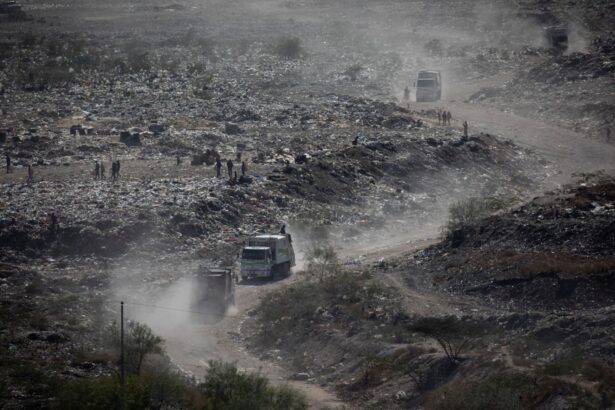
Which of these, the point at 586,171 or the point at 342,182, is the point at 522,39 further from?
the point at 342,182

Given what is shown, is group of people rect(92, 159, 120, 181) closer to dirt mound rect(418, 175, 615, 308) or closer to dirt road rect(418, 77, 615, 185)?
dirt mound rect(418, 175, 615, 308)

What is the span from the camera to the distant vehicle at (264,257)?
98.4 ft

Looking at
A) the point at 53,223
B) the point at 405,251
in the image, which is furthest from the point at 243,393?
the point at 405,251

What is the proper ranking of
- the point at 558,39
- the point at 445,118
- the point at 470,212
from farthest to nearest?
the point at 558,39 < the point at 445,118 < the point at 470,212

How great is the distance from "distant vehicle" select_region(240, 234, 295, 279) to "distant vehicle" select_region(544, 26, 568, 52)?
41.5 metres

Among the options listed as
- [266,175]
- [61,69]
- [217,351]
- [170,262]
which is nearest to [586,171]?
[266,175]

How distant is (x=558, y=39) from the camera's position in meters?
69.3

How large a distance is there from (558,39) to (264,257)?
Result: 144 ft

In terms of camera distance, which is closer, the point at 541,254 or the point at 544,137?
the point at 541,254

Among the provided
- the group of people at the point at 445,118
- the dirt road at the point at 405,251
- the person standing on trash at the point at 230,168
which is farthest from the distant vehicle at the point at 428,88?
the person standing on trash at the point at 230,168

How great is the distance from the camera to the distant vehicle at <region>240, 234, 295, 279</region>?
2998 centimetres

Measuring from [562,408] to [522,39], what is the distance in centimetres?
6025

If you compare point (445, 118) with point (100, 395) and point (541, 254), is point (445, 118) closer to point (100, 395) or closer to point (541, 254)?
point (541, 254)

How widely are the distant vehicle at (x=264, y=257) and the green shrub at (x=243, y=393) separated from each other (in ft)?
30.3
